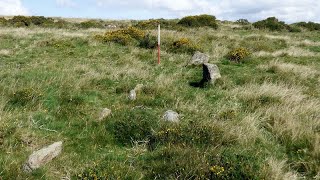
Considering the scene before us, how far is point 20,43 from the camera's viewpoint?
2044 cm

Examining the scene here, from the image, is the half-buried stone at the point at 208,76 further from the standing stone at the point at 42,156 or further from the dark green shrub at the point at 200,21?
the dark green shrub at the point at 200,21

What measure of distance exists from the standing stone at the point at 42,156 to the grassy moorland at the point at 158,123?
0.43 ft

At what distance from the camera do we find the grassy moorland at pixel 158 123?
5.82 meters

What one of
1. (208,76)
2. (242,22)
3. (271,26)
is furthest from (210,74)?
(242,22)

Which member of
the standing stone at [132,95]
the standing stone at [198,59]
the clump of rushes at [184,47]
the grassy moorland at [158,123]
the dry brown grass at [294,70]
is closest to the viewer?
the grassy moorland at [158,123]

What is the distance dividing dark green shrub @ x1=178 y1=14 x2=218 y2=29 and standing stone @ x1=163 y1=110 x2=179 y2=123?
1288 inches

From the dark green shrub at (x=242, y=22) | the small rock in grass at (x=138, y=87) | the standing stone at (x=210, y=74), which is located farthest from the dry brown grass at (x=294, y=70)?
the dark green shrub at (x=242, y=22)

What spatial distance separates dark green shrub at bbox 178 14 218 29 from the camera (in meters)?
40.5

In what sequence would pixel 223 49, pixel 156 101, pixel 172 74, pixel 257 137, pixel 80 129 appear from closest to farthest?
pixel 257 137, pixel 80 129, pixel 156 101, pixel 172 74, pixel 223 49

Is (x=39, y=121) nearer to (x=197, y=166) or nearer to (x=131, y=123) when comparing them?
(x=131, y=123)

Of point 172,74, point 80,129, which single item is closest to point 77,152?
point 80,129

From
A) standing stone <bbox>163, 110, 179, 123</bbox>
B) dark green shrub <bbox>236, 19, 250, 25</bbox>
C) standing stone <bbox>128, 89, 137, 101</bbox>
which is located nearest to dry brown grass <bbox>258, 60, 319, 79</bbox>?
standing stone <bbox>128, 89, 137, 101</bbox>

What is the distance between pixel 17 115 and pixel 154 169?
3.79m

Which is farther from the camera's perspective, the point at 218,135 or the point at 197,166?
the point at 218,135
